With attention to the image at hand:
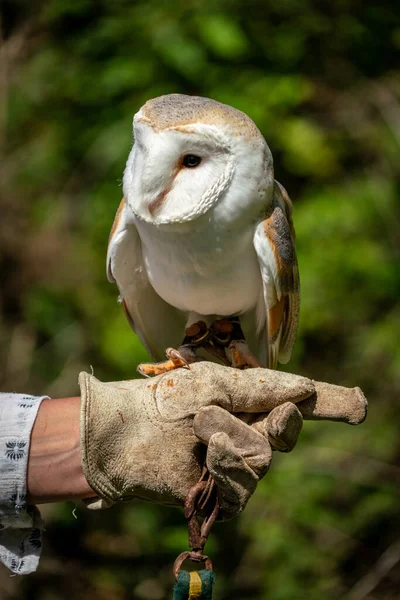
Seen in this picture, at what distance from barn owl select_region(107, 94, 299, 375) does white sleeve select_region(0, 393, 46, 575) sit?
422 mm

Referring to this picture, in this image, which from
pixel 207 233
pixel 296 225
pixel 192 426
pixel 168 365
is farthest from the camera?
pixel 296 225

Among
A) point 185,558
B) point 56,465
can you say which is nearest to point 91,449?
point 56,465

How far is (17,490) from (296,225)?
242 cm

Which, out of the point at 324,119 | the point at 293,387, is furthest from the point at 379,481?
the point at 293,387

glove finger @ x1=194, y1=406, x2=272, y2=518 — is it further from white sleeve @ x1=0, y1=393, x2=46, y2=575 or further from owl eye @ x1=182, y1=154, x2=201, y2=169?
owl eye @ x1=182, y1=154, x2=201, y2=169

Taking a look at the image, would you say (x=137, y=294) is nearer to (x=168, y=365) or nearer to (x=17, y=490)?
(x=168, y=365)

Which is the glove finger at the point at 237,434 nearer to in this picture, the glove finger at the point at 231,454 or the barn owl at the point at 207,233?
the glove finger at the point at 231,454

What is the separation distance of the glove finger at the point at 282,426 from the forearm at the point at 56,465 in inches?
16.9

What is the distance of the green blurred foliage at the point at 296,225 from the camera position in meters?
3.97

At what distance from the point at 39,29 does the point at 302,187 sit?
168 centimetres

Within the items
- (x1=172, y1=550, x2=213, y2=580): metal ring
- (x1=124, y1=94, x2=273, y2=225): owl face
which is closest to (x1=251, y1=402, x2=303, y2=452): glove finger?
(x1=172, y1=550, x2=213, y2=580): metal ring

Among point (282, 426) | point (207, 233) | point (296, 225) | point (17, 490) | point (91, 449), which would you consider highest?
point (207, 233)

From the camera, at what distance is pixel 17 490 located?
1.89 m

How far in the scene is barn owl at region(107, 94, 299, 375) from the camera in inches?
79.1
